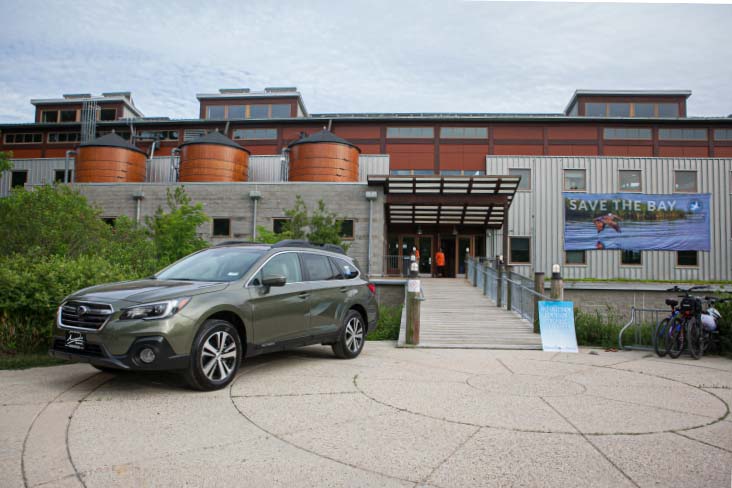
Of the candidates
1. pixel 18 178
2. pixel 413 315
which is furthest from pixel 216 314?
pixel 18 178

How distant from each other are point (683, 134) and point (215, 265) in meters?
46.9

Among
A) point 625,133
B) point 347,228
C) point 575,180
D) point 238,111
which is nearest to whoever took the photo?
point 347,228

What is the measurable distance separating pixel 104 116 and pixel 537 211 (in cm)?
4555

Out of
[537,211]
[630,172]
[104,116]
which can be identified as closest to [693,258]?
[630,172]

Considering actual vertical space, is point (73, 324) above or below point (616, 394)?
above

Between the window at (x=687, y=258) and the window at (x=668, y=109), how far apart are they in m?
25.5

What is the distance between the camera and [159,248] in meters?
14.8

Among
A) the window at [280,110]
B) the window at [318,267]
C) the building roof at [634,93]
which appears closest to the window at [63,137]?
the window at [280,110]

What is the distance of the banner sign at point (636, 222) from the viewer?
3070cm

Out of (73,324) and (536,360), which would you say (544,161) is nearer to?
(536,360)

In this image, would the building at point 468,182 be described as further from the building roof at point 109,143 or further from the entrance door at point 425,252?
the building roof at point 109,143

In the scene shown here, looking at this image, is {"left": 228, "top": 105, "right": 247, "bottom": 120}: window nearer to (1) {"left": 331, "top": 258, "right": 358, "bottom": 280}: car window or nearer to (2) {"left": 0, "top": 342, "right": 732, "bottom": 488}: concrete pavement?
(1) {"left": 331, "top": 258, "right": 358, "bottom": 280}: car window

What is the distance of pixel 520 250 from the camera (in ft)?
103

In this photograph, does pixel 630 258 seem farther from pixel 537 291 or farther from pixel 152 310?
pixel 152 310
